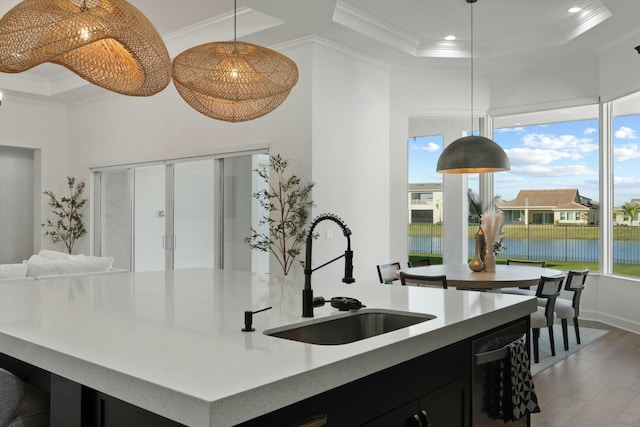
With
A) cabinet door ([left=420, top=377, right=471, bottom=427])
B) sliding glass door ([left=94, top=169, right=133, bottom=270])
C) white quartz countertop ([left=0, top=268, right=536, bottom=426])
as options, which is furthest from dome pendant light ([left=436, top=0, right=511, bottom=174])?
sliding glass door ([left=94, top=169, right=133, bottom=270])

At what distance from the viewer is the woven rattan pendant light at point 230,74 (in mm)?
2986

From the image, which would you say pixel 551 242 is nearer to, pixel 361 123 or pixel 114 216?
pixel 361 123

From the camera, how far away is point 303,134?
599 centimetres

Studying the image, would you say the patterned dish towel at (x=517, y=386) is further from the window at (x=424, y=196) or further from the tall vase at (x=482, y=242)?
the window at (x=424, y=196)

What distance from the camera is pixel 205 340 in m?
1.59

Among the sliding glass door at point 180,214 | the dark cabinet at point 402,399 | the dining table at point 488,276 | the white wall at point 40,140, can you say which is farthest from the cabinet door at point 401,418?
the white wall at point 40,140

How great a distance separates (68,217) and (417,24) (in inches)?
256

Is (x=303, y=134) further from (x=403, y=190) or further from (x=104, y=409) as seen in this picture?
(x=104, y=409)

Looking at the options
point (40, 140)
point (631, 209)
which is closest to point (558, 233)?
point (631, 209)

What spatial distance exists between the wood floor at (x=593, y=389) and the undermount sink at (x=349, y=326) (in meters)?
1.90

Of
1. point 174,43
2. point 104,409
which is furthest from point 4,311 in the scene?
point 174,43

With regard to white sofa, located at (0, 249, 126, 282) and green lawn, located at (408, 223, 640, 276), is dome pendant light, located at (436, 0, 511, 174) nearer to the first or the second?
green lawn, located at (408, 223, 640, 276)

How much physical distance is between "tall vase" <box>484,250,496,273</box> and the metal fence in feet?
7.00

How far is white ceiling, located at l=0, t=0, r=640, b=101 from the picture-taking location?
5.51 metres
